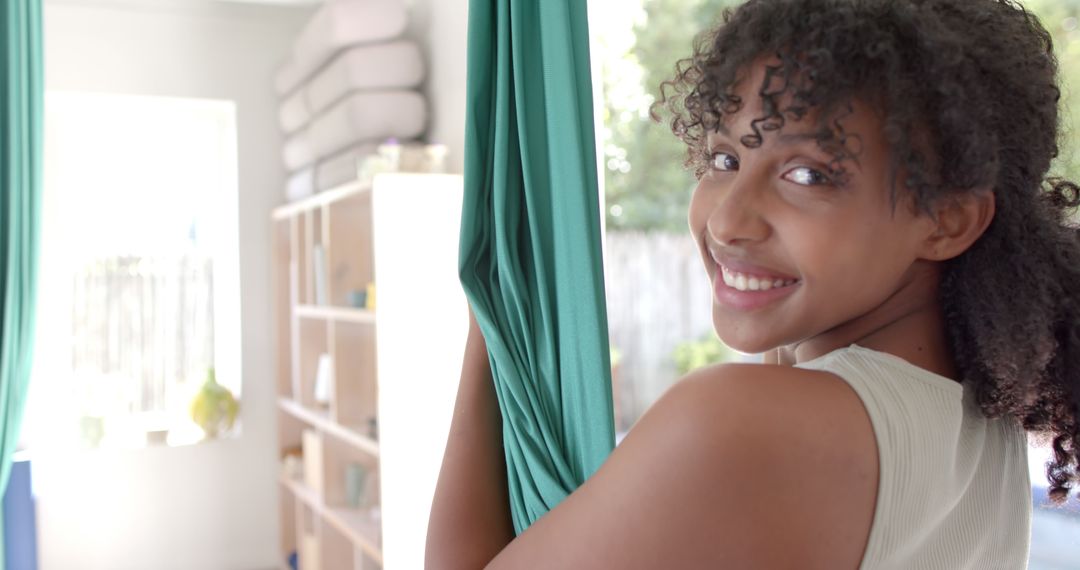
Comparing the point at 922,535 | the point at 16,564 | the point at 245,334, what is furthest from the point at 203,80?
the point at 922,535

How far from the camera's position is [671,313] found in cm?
749

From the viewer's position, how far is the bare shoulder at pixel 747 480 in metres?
0.59

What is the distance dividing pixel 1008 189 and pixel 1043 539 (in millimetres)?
3158

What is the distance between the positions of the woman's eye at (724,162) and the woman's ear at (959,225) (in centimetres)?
17

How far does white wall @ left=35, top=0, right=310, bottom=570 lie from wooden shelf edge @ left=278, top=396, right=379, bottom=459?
33 cm

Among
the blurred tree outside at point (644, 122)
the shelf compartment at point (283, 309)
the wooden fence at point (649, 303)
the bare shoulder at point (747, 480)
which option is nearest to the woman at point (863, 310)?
the bare shoulder at point (747, 480)

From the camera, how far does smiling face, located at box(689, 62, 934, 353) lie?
0.71 meters

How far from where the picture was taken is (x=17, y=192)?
9.87ft

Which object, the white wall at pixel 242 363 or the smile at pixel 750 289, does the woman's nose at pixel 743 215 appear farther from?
the white wall at pixel 242 363

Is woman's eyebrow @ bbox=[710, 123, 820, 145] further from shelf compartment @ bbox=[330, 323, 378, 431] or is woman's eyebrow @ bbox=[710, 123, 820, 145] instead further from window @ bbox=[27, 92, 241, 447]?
window @ bbox=[27, 92, 241, 447]

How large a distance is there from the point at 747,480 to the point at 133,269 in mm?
4092

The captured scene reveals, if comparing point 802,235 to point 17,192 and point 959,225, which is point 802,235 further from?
point 17,192

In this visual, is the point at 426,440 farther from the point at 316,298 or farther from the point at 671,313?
the point at 671,313

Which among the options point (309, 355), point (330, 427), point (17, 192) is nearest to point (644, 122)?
point (309, 355)
